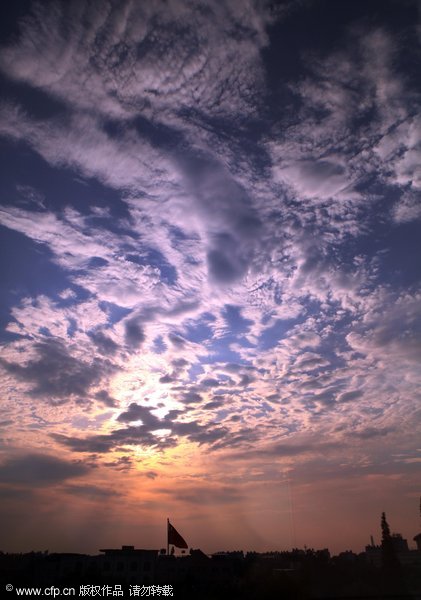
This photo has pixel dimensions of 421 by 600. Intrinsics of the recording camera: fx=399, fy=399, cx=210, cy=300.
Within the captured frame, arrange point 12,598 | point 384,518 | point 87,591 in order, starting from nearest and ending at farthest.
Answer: point 12,598, point 87,591, point 384,518

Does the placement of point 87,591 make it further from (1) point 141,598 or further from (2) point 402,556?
(2) point 402,556

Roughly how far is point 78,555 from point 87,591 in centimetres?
3058

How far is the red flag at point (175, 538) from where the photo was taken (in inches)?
1102

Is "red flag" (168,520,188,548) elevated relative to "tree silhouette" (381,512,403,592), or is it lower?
elevated

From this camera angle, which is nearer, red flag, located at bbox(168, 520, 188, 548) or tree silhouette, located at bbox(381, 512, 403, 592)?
red flag, located at bbox(168, 520, 188, 548)

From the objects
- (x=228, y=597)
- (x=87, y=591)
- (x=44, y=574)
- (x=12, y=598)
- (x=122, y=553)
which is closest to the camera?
(x=12, y=598)

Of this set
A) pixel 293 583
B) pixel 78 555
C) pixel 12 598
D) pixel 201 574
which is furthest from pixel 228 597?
pixel 78 555

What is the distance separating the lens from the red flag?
91.9ft

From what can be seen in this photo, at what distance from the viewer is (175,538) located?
93.1 ft

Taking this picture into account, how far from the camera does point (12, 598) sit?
1920 cm

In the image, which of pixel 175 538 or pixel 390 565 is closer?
pixel 175 538

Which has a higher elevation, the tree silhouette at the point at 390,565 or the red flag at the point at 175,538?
the red flag at the point at 175,538

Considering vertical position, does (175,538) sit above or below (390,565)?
above

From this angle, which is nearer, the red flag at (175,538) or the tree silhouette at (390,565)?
the red flag at (175,538)
